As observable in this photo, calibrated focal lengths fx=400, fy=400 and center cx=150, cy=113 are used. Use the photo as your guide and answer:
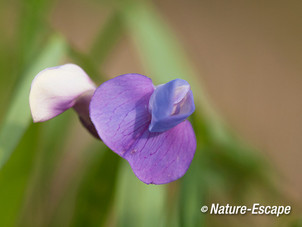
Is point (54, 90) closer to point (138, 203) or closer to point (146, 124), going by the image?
point (146, 124)

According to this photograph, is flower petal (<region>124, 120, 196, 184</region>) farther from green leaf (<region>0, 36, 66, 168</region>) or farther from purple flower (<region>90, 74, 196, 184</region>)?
green leaf (<region>0, 36, 66, 168</region>)

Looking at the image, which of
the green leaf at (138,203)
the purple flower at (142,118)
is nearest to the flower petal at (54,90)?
the purple flower at (142,118)

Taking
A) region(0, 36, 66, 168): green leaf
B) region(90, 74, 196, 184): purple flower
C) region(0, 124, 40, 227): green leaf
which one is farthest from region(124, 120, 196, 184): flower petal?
region(0, 124, 40, 227): green leaf

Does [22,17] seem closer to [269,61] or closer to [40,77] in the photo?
[40,77]

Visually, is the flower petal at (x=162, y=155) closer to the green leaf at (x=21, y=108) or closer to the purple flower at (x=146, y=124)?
the purple flower at (x=146, y=124)

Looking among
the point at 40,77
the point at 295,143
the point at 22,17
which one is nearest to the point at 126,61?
the point at 295,143

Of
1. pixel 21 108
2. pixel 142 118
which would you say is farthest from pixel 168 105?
pixel 21 108

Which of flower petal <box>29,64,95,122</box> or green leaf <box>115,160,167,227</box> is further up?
flower petal <box>29,64,95,122</box>
